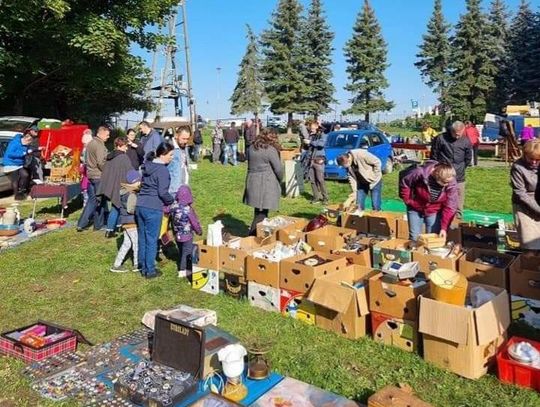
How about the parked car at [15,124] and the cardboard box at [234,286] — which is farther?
the parked car at [15,124]

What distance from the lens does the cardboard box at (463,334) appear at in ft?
12.3

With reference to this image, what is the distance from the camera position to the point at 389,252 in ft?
18.1

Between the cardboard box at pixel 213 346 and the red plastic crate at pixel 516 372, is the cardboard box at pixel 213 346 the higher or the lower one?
the higher one

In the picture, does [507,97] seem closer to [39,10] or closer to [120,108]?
[120,108]

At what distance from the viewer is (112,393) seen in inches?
144

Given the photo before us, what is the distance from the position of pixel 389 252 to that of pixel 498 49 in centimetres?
4841

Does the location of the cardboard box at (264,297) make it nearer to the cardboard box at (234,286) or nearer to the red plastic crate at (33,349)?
the cardboard box at (234,286)

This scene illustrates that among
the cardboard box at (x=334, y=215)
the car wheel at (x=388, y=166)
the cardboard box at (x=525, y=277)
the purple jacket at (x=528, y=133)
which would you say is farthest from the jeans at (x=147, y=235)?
the purple jacket at (x=528, y=133)

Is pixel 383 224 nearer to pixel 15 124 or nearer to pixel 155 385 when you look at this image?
pixel 155 385

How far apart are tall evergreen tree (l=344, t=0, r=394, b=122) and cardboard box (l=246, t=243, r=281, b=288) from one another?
46918 millimetres

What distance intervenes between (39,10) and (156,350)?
17.4 metres

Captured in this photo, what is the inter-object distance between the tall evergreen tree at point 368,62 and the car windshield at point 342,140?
118 ft

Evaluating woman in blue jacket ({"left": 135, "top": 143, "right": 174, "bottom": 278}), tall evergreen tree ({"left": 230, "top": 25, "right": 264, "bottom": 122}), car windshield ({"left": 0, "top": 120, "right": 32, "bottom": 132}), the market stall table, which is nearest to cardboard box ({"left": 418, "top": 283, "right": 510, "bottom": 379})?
woman in blue jacket ({"left": 135, "top": 143, "right": 174, "bottom": 278})

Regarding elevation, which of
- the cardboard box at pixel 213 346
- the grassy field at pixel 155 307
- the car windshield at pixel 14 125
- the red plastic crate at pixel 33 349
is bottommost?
the grassy field at pixel 155 307
